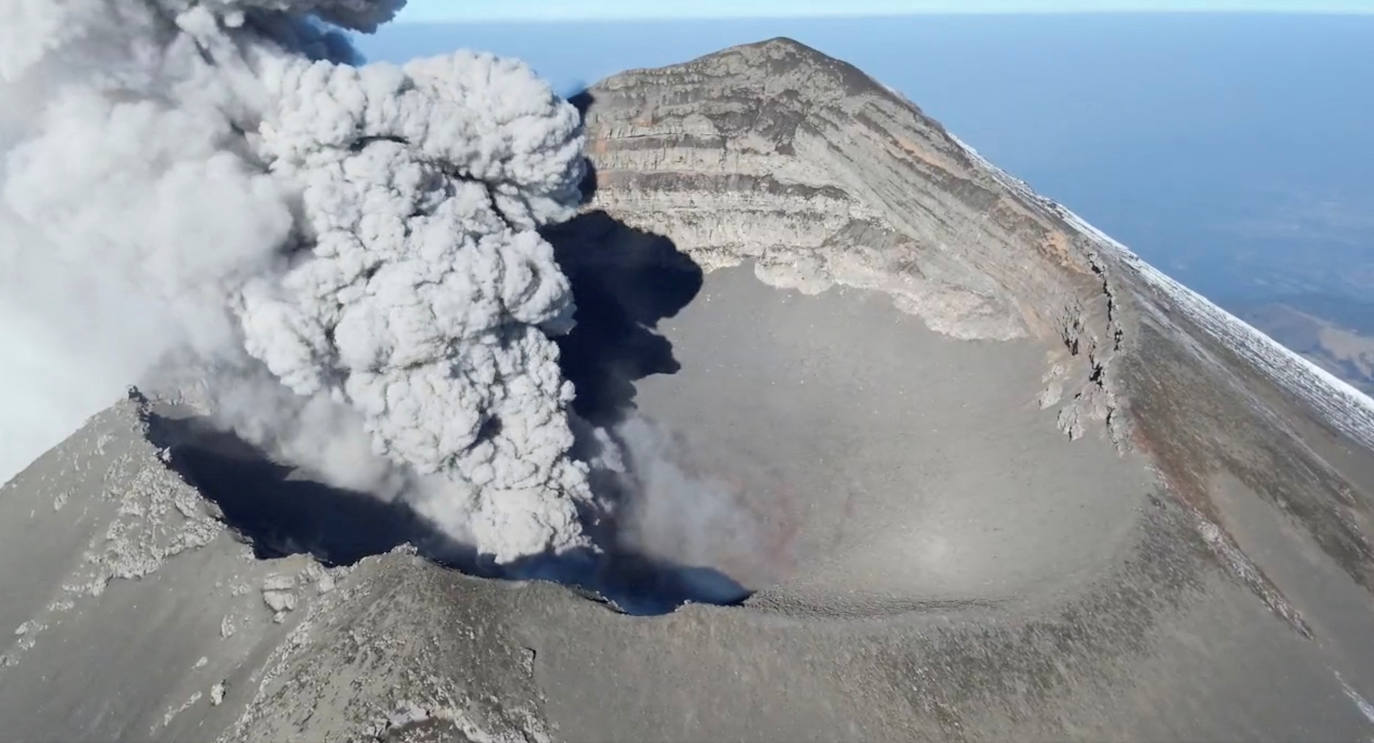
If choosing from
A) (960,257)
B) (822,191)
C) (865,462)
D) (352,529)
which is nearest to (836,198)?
(822,191)

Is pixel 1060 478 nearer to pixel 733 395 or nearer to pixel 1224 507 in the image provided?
pixel 1224 507

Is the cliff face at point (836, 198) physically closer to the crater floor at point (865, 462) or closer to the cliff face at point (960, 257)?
the cliff face at point (960, 257)

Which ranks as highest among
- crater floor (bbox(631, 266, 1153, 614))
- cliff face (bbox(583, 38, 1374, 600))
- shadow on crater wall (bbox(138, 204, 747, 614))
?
cliff face (bbox(583, 38, 1374, 600))

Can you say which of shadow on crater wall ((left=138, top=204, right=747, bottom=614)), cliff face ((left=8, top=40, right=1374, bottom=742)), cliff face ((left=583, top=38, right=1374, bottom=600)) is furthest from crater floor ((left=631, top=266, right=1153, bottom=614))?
shadow on crater wall ((left=138, top=204, right=747, bottom=614))

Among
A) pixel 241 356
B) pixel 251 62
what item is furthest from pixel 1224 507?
pixel 251 62

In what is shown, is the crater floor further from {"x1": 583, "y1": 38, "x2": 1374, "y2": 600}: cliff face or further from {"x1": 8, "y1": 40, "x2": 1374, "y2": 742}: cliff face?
{"x1": 583, "y1": 38, "x2": 1374, "y2": 600}: cliff face

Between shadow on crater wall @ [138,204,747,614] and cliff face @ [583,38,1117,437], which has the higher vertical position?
cliff face @ [583,38,1117,437]

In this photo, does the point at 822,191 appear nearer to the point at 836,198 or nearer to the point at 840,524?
the point at 836,198

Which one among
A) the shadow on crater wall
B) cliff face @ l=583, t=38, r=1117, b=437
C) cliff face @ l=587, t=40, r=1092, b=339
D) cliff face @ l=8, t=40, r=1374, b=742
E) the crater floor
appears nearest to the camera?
cliff face @ l=8, t=40, r=1374, b=742
